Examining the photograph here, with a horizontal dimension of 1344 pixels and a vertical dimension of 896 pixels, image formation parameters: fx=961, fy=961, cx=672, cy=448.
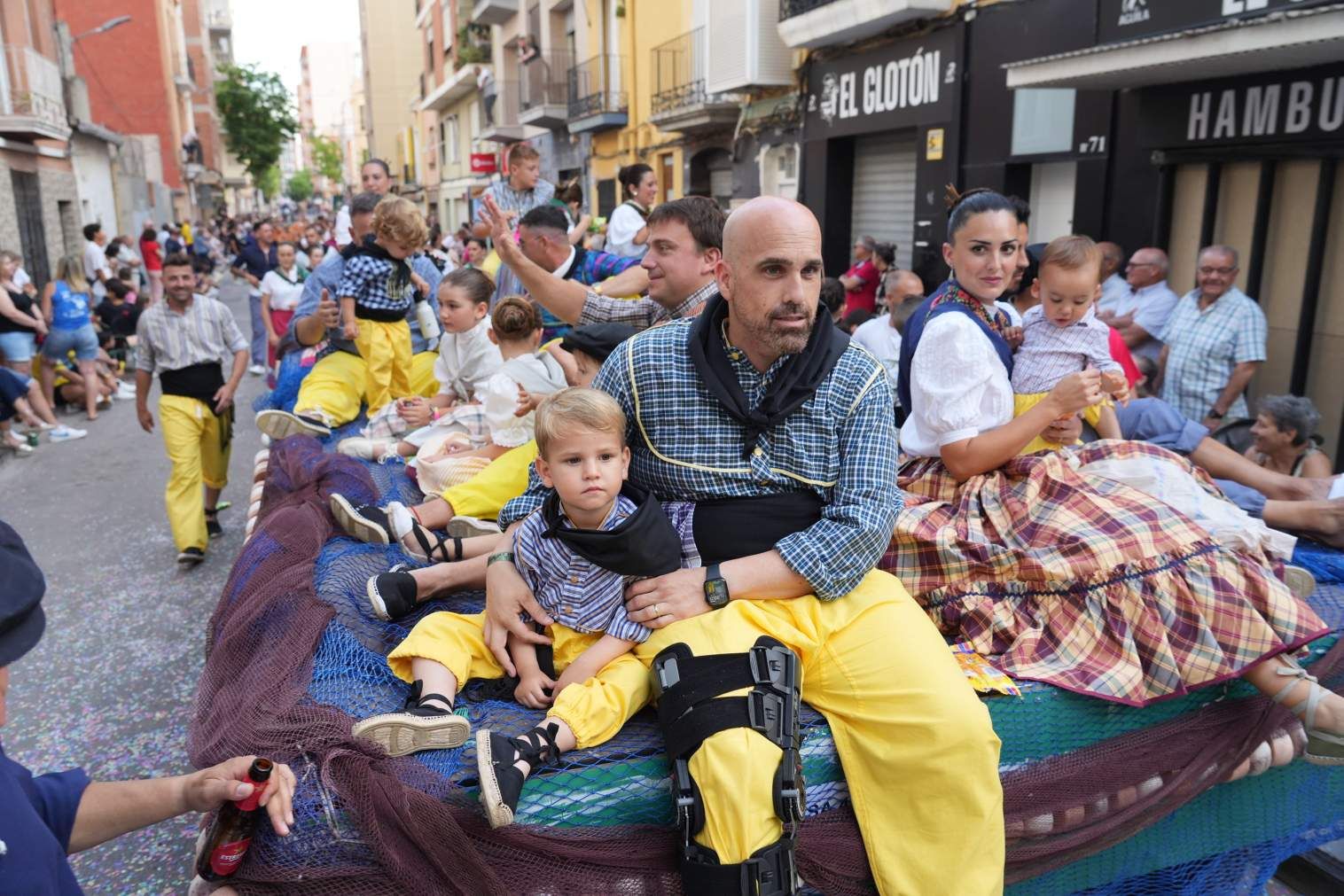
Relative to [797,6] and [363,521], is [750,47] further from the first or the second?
[363,521]

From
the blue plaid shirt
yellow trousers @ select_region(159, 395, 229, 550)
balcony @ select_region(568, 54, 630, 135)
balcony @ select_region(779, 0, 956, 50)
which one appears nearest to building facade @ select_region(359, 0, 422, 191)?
balcony @ select_region(568, 54, 630, 135)

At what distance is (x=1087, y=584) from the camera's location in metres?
2.96

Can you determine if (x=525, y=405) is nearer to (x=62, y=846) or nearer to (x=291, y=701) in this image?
(x=291, y=701)

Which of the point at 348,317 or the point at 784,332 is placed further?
the point at 348,317

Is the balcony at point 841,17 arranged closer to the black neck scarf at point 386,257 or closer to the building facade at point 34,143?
the black neck scarf at point 386,257

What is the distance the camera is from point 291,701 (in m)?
2.54

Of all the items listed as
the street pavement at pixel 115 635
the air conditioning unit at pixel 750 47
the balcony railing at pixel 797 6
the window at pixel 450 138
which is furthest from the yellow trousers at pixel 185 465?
the window at pixel 450 138

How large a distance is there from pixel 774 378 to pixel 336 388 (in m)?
4.14

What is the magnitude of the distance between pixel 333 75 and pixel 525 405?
6573 inches

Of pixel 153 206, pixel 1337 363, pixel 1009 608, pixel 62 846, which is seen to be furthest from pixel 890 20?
pixel 153 206

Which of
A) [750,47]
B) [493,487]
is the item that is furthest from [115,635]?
[750,47]

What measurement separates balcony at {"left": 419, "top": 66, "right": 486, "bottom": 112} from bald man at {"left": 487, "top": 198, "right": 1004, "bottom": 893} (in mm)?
36071

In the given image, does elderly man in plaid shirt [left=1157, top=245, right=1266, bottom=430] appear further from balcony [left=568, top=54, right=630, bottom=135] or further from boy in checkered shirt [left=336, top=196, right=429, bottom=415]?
balcony [left=568, top=54, right=630, bottom=135]

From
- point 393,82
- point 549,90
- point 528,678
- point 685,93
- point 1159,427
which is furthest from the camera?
point 393,82
